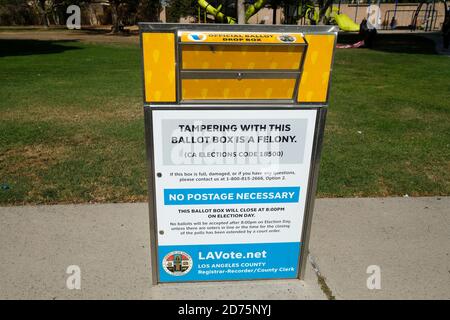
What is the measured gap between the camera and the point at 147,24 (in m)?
1.96

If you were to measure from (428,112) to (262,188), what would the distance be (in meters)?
6.36

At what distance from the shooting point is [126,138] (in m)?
5.68

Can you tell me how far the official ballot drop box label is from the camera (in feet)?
7.41

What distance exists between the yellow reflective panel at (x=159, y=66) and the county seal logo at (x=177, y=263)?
3.30 ft

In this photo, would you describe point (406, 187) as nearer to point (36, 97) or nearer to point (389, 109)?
point (389, 109)

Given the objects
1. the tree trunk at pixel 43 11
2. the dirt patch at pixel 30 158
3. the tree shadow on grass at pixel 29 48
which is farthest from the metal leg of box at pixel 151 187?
the tree trunk at pixel 43 11

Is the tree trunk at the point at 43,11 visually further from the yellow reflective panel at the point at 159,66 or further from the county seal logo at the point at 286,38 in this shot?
the county seal logo at the point at 286,38

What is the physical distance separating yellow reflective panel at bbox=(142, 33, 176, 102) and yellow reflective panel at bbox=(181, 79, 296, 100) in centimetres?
8

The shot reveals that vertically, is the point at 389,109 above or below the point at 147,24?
below

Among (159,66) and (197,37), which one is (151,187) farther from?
(197,37)

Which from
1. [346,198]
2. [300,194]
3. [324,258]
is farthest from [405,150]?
[300,194]

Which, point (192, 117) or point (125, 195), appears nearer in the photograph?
point (192, 117)

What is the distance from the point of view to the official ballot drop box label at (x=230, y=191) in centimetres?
226

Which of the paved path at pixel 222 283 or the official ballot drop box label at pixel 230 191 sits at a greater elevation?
the official ballot drop box label at pixel 230 191
